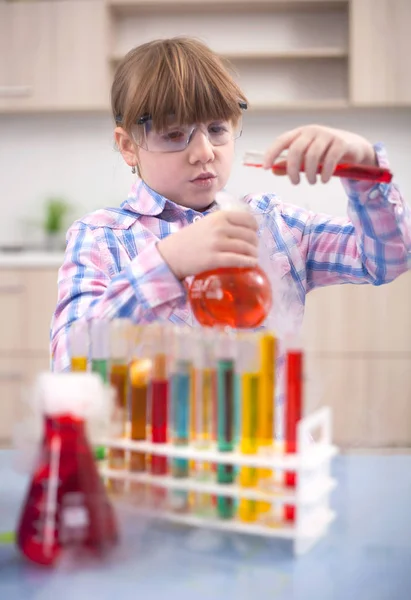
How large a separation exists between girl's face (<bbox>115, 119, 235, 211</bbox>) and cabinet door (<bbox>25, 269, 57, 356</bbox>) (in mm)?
1865

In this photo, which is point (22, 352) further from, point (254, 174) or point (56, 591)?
point (56, 591)

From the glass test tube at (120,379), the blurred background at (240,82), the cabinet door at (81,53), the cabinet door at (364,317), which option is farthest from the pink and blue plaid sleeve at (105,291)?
the cabinet door at (81,53)

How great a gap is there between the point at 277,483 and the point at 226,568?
0.07 m

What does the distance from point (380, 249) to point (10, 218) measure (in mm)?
2644

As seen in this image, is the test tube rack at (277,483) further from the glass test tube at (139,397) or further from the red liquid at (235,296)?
the red liquid at (235,296)

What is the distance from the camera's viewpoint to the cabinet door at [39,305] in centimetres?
295

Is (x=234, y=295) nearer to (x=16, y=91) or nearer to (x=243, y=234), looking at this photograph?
(x=243, y=234)

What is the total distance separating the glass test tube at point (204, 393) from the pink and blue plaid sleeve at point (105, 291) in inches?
6.0

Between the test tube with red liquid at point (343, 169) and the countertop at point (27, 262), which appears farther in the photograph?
the countertop at point (27, 262)

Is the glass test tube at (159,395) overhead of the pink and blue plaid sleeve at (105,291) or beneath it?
beneath

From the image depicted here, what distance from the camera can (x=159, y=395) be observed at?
2.04 ft

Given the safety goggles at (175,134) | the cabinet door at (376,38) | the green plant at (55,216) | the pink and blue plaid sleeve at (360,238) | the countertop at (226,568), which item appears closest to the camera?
the countertop at (226,568)

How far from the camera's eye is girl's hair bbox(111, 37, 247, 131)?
0.98m

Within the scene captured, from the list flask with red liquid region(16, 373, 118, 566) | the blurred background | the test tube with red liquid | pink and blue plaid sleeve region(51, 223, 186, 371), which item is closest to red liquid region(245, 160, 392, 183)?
the test tube with red liquid
